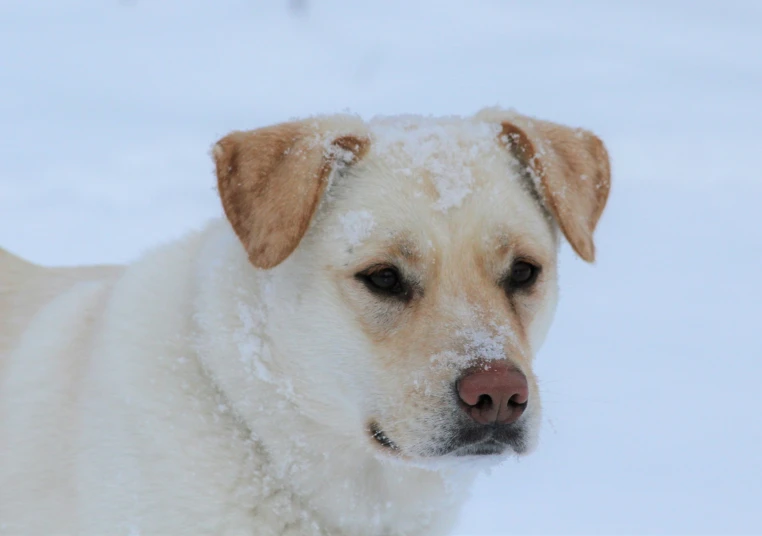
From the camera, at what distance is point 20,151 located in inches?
343

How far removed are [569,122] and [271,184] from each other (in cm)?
763

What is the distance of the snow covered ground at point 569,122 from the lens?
4699 mm

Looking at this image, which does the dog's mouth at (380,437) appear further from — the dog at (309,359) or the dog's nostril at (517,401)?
the dog's nostril at (517,401)

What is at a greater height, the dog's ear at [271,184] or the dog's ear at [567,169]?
the dog's ear at [567,169]

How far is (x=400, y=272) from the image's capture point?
2773 mm

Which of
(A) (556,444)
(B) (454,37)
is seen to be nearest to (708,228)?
(A) (556,444)

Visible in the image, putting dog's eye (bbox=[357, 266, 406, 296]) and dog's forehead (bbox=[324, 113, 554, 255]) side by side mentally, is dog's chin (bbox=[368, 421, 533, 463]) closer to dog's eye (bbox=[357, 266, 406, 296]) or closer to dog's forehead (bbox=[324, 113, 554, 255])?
dog's eye (bbox=[357, 266, 406, 296])

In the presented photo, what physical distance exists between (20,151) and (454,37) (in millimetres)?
6271

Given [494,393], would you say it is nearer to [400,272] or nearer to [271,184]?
[400,272]

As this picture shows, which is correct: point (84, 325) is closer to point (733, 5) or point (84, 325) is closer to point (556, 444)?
point (556, 444)

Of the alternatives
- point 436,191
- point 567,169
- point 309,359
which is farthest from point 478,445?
point 567,169

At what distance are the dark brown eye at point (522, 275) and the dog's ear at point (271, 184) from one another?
25.3 inches

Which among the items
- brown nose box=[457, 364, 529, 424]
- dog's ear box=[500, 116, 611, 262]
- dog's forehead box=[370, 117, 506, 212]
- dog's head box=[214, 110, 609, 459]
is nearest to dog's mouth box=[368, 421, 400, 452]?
dog's head box=[214, 110, 609, 459]

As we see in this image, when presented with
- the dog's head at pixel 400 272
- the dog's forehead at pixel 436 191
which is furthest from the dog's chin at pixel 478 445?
the dog's forehead at pixel 436 191
